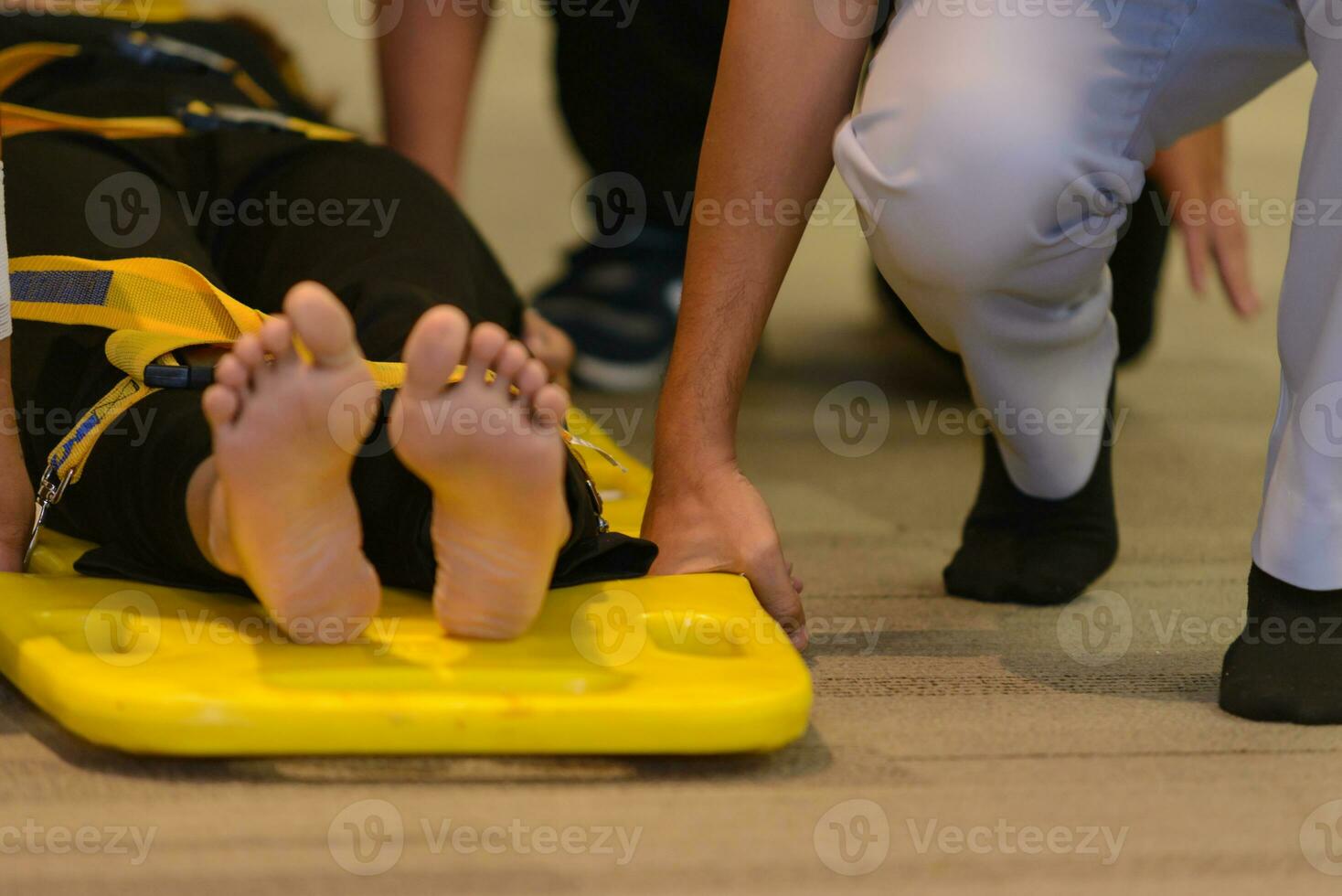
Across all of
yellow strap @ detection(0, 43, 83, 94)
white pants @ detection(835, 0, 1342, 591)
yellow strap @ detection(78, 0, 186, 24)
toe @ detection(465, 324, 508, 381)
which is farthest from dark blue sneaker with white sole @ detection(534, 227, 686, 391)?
toe @ detection(465, 324, 508, 381)

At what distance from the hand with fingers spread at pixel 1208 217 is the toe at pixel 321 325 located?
89 cm

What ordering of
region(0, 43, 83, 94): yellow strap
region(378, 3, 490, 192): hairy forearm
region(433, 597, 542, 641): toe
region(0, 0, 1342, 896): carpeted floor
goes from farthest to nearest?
region(378, 3, 490, 192): hairy forearm < region(0, 43, 83, 94): yellow strap < region(433, 597, 542, 641): toe < region(0, 0, 1342, 896): carpeted floor

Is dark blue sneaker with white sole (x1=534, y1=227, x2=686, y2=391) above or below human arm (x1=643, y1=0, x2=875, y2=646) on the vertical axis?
below

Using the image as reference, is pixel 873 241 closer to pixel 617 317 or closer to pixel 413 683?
pixel 413 683

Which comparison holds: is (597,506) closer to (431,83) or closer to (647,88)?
(431,83)

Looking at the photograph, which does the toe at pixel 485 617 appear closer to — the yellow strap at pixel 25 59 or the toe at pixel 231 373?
the toe at pixel 231 373

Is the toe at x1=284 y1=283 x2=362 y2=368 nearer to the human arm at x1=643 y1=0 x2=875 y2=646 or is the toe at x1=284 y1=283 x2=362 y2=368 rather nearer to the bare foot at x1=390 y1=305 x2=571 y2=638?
the bare foot at x1=390 y1=305 x2=571 y2=638

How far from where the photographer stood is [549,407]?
2.31 feet

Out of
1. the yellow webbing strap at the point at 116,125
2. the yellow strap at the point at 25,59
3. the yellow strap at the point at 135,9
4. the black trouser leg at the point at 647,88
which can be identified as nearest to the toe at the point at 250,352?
the yellow webbing strap at the point at 116,125

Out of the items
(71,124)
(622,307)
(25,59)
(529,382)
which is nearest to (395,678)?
(529,382)

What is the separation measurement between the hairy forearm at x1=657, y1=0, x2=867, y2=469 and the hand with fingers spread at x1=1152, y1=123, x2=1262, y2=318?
521 millimetres

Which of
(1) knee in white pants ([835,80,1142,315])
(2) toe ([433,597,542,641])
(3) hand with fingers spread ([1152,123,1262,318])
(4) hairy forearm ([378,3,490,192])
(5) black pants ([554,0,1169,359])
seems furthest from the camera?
(5) black pants ([554,0,1169,359])

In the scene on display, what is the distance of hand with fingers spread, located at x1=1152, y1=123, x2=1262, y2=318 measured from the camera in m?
1.32

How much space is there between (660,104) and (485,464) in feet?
3.82
